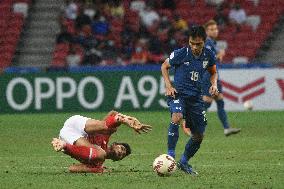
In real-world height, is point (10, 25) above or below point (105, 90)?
above

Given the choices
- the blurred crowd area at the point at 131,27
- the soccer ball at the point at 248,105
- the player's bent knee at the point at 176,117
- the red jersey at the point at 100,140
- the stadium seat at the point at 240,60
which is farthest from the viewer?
the stadium seat at the point at 240,60

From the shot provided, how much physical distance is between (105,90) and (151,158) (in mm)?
11088

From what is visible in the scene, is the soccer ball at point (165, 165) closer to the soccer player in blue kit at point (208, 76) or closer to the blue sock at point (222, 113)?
the soccer player in blue kit at point (208, 76)

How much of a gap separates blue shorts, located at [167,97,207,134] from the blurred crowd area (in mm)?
15129

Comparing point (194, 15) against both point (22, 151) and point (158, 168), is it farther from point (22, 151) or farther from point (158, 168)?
point (158, 168)

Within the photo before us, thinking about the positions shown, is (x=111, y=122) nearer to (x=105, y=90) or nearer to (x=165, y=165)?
(x=165, y=165)

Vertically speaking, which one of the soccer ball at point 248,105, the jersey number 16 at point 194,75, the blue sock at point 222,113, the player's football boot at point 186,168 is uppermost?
the jersey number 16 at point 194,75

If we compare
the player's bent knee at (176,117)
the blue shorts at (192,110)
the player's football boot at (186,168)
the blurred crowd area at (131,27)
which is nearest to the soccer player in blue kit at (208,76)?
the blue shorts at (192,110)

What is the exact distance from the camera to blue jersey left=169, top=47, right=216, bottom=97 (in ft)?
42.1

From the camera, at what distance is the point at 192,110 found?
12.8 meters

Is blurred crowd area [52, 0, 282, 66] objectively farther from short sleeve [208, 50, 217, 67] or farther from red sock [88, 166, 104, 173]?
red sock [88, 166, 104, 173]

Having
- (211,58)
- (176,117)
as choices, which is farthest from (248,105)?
(176,117)

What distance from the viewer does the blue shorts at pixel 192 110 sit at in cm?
1276

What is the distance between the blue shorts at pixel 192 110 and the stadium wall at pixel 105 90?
13027 mm
